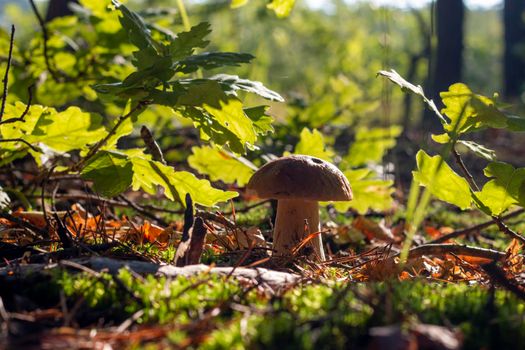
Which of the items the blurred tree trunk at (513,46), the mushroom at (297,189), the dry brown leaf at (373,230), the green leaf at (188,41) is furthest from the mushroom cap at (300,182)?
the blurred tree trunk at (513,46)

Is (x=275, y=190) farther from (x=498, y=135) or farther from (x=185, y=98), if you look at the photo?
(x=498, y=135)

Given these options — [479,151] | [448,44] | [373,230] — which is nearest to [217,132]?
[479,151]

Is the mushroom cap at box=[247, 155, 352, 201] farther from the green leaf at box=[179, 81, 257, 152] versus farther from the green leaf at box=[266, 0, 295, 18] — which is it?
the green leaf at box=[266, 0, 295, 18]

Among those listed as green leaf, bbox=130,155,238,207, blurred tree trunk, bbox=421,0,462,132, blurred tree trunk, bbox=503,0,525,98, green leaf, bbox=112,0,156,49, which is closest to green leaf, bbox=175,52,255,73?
green leaf, bbox=112,0,156,49

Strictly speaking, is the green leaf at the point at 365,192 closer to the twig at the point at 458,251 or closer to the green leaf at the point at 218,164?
the green leaf at the point at 218,164

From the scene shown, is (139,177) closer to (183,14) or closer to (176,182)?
(176,182)
